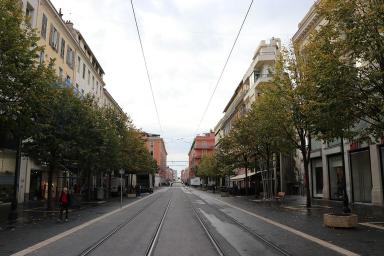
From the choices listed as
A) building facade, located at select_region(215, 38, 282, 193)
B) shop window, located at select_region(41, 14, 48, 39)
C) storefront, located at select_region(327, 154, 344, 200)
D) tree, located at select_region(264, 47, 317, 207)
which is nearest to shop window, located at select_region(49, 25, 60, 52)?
shop window, located at select_region(41, 14, 48, 39)

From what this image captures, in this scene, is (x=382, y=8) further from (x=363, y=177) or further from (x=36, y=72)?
(x=363, y=177)

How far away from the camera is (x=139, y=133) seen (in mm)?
62531

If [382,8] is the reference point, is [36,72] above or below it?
below

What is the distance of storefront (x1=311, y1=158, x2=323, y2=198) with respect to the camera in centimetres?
4019

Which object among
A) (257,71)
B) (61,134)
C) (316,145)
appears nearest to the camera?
(61,134)

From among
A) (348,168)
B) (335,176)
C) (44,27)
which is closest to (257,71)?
(335,176)

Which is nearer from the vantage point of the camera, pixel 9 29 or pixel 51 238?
pixel 51 238

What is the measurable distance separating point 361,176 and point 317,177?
9.53 metres

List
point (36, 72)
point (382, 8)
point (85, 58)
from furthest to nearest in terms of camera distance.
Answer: point (85, 58) → point (36, 72) → point (382, 8)

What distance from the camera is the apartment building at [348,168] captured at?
28.7m

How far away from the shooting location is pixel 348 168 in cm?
3344

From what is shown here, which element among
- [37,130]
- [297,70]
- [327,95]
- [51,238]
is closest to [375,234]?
[327,95]

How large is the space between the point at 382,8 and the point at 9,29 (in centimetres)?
1420

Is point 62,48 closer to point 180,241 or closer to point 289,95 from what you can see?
point 289,95
